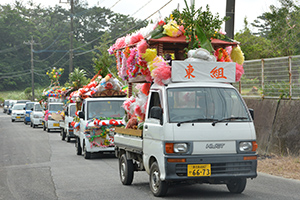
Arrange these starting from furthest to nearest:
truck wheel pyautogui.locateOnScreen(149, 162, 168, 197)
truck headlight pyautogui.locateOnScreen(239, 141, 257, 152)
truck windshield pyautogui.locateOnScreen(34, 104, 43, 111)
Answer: truck windshield pyautogui.locateOnScreen(34, 104, 43, 111), truck wheel pyautogui.locateOnScreen(149, 162, 168, 197), truck headlight pyautogui.locateOnScreen(239, 141, 257, 152)

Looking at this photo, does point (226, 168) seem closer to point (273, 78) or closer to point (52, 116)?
point (273, 78)

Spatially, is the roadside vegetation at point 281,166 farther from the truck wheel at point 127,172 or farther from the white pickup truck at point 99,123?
the white pickup truck at point 99,123

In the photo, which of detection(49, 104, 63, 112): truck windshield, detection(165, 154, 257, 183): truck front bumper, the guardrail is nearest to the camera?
detection(165, 154, 257, 183): truck front bumper

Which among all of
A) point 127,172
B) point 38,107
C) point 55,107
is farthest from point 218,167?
point 38,107

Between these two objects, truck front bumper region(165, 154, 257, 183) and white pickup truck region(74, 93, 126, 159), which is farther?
white pickup truck region(74, 93, 126, 159)

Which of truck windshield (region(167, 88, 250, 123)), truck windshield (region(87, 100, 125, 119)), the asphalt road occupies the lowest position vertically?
the asphalt road

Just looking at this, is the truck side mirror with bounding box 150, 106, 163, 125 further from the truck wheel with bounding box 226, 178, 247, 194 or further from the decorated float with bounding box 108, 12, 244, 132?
the truck wheel with bounding box 226, 178, 247, 194

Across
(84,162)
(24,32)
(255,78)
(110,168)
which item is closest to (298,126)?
(255,78)

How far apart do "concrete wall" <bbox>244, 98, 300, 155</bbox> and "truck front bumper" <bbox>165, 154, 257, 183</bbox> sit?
622cm

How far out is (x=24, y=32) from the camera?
10656cm

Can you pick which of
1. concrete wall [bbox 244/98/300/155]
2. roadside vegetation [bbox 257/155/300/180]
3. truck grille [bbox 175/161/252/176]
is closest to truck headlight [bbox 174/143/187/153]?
truck grille [bbox 175/161/252/176]

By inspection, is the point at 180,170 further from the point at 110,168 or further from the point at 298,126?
the point at 298,126

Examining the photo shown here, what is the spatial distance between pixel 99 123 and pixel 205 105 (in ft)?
26.8

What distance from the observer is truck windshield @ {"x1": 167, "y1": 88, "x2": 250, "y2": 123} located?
8.70 m
